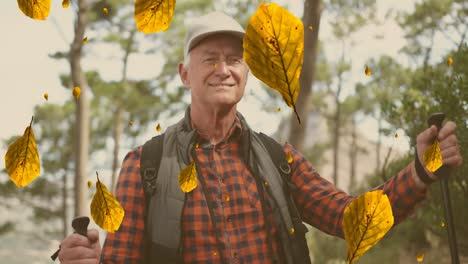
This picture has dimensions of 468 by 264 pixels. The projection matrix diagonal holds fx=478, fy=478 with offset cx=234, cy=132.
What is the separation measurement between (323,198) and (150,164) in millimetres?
871

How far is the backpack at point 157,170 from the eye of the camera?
2225 mm

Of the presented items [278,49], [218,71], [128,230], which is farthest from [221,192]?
[278,49]

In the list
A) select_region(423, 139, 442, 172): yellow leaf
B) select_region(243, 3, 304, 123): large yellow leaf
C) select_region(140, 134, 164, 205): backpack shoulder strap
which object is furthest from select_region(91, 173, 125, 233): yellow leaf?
select_region(423, 139, 442, 172): yellow leaf

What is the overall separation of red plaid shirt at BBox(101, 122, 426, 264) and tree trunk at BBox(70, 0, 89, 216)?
8052mm

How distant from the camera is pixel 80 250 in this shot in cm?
187

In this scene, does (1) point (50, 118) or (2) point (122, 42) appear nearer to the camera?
(2) point (122, 42)

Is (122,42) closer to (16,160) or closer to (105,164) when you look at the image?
(105,164)

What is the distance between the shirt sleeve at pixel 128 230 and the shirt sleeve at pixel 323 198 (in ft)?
2.58

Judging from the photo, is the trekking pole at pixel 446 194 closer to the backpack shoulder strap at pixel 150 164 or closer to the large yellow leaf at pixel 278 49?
the large yellow leaf at pixel 278 49

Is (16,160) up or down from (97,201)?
A: up

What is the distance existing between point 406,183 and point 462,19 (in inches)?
395

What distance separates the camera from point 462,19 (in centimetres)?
→ 1073

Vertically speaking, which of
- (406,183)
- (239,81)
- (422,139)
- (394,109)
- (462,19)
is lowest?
(406,183)

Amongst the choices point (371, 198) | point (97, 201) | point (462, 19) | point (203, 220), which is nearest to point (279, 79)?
point (371, 198)
